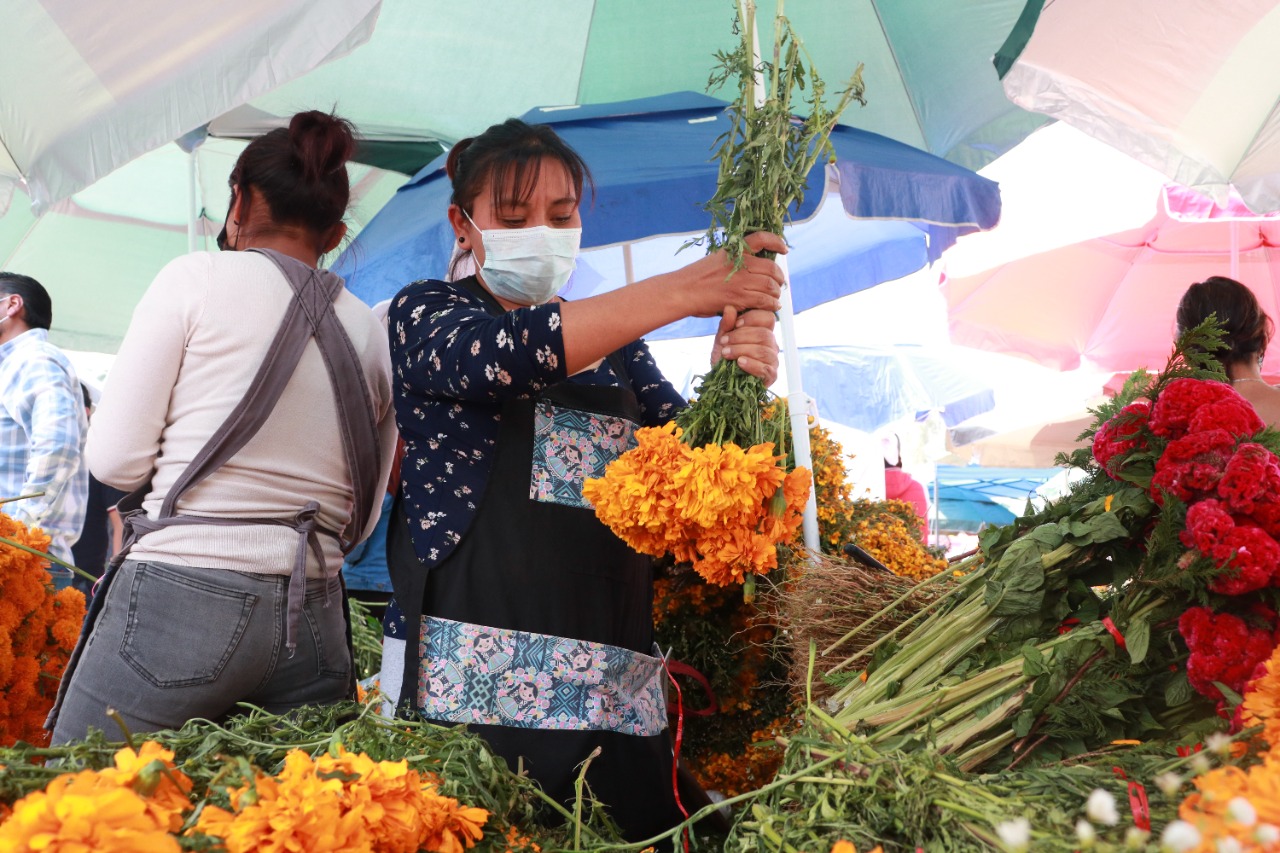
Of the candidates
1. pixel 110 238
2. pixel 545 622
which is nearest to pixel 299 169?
pixel 545 622

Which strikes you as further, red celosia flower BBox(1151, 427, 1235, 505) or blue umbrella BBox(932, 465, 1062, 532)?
blue umbrella BBox(932, 465, 1062, 532)

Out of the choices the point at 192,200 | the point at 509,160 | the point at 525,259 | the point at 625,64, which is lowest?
the point at 525,259

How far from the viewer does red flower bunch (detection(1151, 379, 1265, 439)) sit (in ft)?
4.62

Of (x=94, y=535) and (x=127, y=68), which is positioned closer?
(x=127, y=68)

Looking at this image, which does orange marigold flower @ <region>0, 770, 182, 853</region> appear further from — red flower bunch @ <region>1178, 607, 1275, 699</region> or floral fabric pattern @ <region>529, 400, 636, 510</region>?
red flower bunch @ <region>1178, 607, 1275, 699</region>

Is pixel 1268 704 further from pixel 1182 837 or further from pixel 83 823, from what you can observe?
pixel 83 823

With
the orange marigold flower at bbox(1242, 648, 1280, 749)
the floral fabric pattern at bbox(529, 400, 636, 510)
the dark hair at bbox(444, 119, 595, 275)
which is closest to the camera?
the orange marigold flower at bbox(1242, 648, 1280, 749)

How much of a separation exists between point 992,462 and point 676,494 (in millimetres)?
13267

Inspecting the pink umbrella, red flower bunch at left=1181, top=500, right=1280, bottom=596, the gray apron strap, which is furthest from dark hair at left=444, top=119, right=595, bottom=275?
the pink umbrella

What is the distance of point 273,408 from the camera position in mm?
1904

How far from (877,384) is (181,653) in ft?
33.1

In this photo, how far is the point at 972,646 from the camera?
1.55m

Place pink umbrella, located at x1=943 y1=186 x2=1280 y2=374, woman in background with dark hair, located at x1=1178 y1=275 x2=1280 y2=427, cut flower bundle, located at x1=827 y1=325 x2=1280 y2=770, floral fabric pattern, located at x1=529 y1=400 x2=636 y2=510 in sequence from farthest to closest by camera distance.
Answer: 1. pink umbrella, located at x1=943 y1=186 x2=1280 y2=374
2. woman in background with dark hair, located at x1=1178 y1=275 x2=1280 y2=427
3. floral fabric pattern, located at x1=529 y1=400 x2=636 y2=510
4. cut flower bundle, located at x1=827 y1=325 x2=1280 y2=770

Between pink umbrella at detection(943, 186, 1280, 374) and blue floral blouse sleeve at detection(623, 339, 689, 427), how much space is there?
664 centimetres
